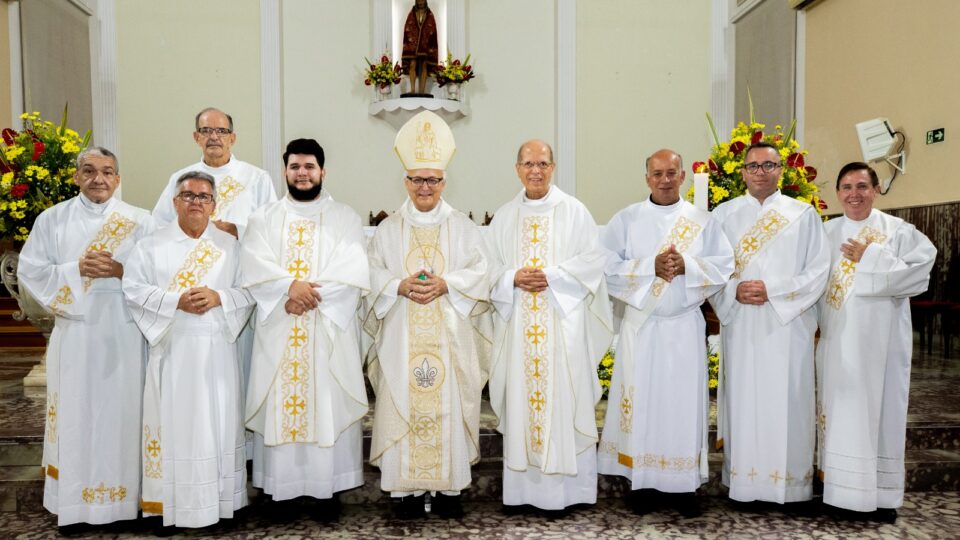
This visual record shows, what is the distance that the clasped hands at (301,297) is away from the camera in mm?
3740

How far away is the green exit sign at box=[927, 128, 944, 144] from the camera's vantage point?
271 inches

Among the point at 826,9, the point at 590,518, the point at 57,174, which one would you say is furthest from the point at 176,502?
the point at 826,9

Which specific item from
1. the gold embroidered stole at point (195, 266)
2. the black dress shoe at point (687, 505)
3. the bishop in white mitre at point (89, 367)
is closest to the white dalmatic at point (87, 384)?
the bishop in white mitre at point (89, 367)

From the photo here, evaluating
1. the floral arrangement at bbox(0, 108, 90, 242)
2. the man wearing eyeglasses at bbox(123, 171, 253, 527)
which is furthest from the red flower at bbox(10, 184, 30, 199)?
the man wearing eyeglasses at bbox(123, 171, 253, 527)

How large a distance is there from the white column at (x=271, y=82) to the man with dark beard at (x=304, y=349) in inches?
208

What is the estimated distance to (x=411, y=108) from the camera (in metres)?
8.32

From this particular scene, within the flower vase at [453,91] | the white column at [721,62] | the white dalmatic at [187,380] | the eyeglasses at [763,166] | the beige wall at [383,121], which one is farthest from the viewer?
the white column at [721,62]

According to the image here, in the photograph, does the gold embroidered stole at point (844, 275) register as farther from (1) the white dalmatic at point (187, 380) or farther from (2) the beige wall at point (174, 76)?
(2) the beige wall at point (174, 76)

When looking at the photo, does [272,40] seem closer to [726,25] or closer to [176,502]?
[726,25]

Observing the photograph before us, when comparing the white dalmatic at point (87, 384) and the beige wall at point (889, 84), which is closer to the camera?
the white dalmatic at point (87, 384)

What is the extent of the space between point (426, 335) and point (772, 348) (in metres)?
1.84

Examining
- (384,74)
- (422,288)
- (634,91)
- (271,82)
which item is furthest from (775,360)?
(271,82)

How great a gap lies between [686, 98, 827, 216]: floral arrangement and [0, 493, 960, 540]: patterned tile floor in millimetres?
2155

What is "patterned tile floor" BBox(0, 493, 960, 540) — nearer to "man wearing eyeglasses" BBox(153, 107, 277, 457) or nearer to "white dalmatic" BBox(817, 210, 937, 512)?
"white dalmatic" BBox(817, 210, 937, 512)
